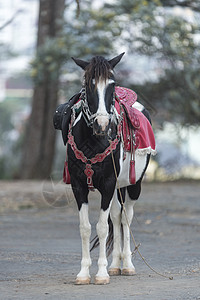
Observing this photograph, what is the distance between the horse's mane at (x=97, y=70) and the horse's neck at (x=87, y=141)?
538mm

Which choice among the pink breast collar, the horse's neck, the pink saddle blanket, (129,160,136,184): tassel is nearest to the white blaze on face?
the horse's neck

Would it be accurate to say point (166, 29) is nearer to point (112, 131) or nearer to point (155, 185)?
point (155, 185)

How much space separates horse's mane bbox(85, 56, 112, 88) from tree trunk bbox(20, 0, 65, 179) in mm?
15048

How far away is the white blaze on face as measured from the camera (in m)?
6.47

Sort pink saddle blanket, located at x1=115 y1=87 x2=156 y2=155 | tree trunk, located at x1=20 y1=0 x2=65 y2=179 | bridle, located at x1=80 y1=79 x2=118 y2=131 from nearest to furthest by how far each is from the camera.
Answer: bridle, located at x1=80 y1=79 x2=118 y2=131 < pink saddle blanket, located at x1=115 y1=87 x2=156 y2=155 < tree trunk, located at x1=20 y1=0 x2=65 y2=179

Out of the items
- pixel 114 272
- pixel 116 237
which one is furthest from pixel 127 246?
pixel 114 272

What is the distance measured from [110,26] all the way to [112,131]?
11743 millimetres

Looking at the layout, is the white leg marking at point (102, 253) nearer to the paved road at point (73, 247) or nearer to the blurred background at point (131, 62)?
the paved road at point (73, 247)

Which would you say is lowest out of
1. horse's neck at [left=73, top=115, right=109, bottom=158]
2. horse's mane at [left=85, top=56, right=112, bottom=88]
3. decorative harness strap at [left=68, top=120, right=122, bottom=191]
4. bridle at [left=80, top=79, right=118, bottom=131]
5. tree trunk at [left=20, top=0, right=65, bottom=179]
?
tree trunk at [left=20, top=0, right=65, bottom=179]

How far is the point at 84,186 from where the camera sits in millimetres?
7160

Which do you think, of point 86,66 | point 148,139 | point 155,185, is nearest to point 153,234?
point 148,139

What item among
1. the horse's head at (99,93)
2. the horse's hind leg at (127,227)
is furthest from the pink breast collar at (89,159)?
the horse's hind leg at (127,227)

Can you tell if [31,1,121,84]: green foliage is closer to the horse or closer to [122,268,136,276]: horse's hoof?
[122,268,136,276]: horse's hoof

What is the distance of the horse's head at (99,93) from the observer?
6.50 meters
